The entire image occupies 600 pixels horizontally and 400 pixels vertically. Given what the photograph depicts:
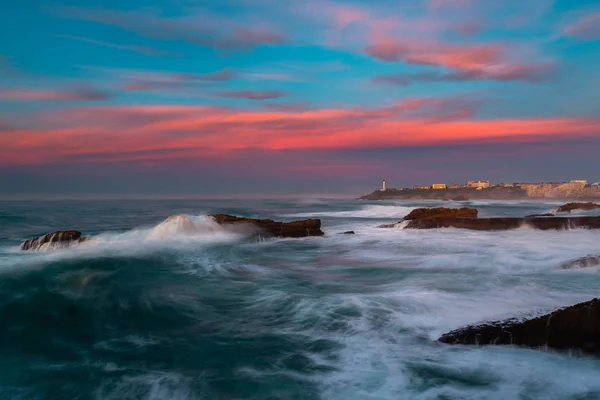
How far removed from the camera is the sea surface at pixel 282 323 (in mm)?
4676

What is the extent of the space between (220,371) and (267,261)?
8263mm

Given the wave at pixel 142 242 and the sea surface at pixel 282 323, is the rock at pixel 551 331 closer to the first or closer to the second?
the sea surface at pixel 282 323

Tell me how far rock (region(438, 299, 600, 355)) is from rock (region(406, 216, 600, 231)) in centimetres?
1416

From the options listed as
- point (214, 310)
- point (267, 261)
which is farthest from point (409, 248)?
point (214, 310)

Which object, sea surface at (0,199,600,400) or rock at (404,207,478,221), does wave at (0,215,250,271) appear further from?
rock at (404,207,478,221)

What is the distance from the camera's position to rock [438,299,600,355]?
187 inches

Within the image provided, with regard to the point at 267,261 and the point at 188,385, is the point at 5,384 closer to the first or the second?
the point at 188,385

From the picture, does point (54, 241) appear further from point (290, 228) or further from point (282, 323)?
point (282, 323)

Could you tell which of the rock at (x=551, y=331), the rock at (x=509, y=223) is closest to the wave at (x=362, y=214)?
the rock at (x=509, y=223)

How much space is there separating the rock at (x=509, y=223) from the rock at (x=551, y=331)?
14.2 m

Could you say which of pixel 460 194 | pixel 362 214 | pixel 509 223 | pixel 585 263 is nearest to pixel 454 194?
pixel 460 194

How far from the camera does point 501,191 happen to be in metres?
137

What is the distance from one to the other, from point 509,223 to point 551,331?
47.6ft

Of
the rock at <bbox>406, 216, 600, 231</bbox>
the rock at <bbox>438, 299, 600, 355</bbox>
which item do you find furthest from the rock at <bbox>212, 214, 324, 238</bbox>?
the rock at <bbox>438, 299, 600, 355</bbox>
